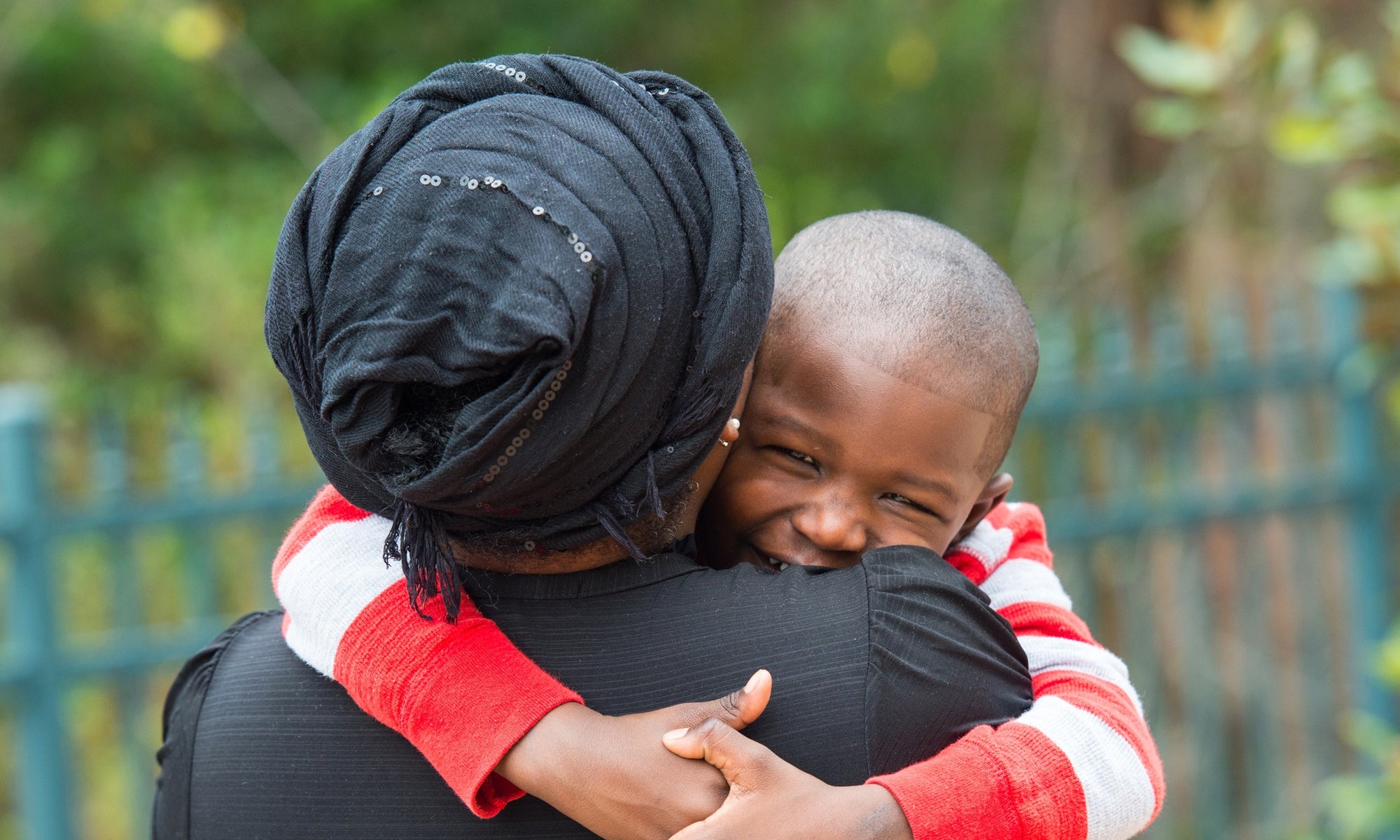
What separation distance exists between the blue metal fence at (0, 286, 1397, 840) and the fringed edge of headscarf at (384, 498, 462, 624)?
2952 mm

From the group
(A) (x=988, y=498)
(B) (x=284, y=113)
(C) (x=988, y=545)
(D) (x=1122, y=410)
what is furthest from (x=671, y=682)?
(B) (x=284, y=113)

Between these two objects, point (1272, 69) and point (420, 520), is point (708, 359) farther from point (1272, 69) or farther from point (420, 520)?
point (1272, 69)

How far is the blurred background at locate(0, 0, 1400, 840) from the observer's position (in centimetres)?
388

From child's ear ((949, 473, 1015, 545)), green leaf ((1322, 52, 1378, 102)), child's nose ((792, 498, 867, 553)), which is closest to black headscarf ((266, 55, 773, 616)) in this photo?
child's nose ((792, 498, 867, 553))

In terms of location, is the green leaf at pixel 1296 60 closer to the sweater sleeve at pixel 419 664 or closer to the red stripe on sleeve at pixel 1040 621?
the red stripe on sleeve at pixel 1040 621

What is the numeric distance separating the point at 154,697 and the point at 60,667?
0.63 m

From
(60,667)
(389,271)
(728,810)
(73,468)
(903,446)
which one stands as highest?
(389,271)

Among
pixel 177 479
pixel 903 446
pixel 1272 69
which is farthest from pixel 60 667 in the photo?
pixel 1272 69

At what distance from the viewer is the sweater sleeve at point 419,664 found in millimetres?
1244

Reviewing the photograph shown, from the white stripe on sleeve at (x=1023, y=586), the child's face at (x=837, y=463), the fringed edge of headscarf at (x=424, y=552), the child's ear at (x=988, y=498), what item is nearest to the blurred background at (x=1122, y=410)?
the child's face at (x=837, y=463)

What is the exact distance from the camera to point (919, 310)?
1.61 meters

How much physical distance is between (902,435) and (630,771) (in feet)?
1.84

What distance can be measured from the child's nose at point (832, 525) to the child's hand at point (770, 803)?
391 mm

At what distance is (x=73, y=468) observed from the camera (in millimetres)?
6230
